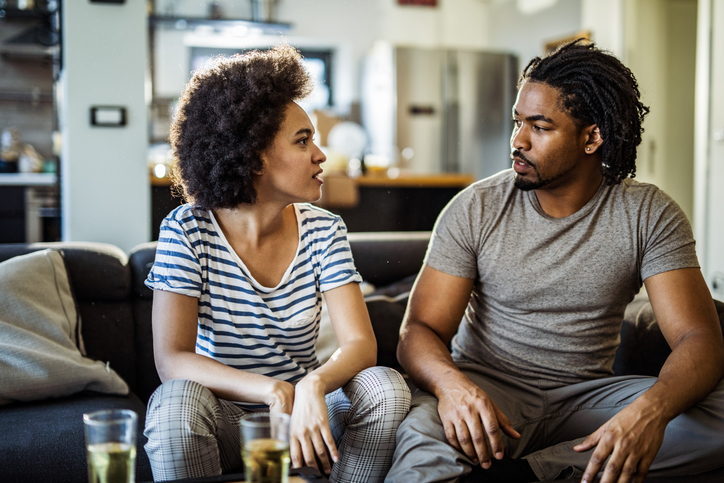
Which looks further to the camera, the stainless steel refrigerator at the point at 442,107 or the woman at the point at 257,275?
the stainless steel refrigerator at the point at 442,107

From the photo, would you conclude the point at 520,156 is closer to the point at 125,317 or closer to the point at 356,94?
the point at 125,317

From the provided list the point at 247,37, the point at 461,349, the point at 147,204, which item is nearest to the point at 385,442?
the point at 461,349

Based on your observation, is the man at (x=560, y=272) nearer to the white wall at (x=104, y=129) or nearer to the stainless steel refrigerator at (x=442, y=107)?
the white wall at (x=104, y=129)

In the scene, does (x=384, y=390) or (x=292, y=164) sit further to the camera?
(x=292, y=164)

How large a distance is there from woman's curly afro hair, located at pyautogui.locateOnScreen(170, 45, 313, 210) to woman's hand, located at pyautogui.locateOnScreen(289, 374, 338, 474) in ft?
1.51

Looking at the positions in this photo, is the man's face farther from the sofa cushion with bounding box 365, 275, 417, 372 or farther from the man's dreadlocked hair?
the sofa cushion with bounding box 365, 275, 417, 372

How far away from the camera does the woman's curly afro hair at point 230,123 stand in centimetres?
135

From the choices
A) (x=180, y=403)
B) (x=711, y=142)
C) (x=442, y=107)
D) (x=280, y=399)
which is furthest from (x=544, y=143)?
(x=442, y=107)

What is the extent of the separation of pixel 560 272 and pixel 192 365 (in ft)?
2.52

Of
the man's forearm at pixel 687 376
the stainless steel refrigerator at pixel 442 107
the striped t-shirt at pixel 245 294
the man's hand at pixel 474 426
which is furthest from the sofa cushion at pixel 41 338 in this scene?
the stainless steel refrigerator at pixel 442 107

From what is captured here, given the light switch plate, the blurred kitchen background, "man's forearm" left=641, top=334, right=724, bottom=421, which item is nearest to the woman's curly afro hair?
the blurred kitchen background

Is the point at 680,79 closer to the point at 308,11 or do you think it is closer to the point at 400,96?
the point at 400,96

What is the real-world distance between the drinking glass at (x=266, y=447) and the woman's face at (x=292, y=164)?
0.64 m

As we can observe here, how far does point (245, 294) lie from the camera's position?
1.36 meters
